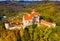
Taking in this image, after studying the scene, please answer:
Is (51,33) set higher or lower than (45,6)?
lower

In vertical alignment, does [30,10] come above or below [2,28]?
above

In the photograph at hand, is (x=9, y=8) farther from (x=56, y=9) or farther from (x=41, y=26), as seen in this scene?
(x=56, y=9)

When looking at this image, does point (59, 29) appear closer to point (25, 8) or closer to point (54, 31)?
point (54, 31)

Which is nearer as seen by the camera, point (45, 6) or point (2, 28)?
Result: point (2, 28)

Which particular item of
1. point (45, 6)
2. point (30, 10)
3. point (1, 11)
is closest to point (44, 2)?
point (45, 6)

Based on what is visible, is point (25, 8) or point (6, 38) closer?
point (6, 38)

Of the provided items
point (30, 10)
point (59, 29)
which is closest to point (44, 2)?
point (30, 10)

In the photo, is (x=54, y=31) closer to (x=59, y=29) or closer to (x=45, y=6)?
(x=59, y=29)

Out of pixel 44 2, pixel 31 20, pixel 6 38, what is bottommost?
pixel 6 38
